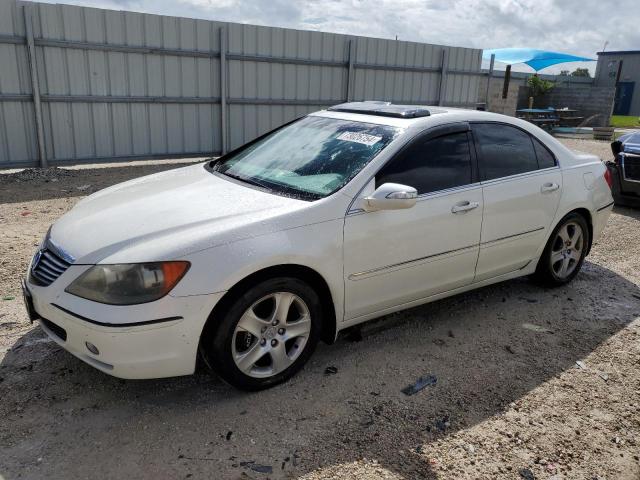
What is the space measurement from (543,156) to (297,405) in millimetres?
2902

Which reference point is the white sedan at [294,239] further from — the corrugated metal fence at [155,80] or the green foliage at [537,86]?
the green foliage at [537,86]

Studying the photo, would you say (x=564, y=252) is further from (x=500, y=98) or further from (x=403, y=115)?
(x=500, y=98)

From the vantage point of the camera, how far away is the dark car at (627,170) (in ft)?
26.3

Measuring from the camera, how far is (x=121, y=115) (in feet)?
33.8

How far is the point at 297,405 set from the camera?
3154 mm

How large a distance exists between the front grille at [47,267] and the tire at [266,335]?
0.85 metres

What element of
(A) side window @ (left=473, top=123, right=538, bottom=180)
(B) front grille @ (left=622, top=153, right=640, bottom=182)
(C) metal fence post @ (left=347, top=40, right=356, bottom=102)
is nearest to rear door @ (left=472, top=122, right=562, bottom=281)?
(A) side window @ (left=473, top=123, right=538, bottom=180)

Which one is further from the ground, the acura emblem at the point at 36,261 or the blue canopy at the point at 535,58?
the blue canopy at the point at 535,58

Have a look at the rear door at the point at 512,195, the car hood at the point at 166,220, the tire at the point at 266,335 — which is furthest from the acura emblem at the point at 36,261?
the rear door at the point at 512,195

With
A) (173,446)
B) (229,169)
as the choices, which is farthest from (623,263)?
(173,446)

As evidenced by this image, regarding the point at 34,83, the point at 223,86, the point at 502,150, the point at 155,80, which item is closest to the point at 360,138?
the point at 502,150

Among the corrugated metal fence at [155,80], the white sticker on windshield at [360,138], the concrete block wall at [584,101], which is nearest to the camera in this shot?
the white sticker on windshield at [360,138]

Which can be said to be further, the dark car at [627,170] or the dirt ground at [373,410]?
the dark car at [627,170]

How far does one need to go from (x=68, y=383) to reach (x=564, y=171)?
158 inches
